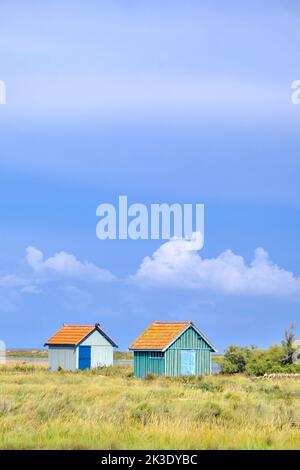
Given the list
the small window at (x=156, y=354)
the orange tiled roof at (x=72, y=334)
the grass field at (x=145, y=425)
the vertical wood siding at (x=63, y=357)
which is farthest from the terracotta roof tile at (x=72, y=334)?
the grass field at (x=145, y=425)

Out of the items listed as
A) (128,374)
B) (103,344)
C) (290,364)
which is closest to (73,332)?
(103,344)

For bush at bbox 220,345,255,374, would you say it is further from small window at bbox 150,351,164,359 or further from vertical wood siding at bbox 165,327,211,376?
small window at bbox 150,351,164,359

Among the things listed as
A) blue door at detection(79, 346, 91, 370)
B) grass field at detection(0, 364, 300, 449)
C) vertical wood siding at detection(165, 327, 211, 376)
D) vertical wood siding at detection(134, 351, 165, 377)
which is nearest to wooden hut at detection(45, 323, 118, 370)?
blue door at detection(79, 346, 91, 370)

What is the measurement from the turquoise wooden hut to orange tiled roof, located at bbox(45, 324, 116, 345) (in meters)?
6.18

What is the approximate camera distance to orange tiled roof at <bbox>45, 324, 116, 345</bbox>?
52.2 metres

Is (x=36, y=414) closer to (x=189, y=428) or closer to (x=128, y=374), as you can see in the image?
(x=189, y=428)

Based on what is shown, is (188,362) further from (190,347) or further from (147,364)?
(147,364)

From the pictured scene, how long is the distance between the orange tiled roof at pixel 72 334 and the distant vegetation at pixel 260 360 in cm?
857

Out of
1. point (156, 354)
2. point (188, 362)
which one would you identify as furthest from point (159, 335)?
point (188, 362)

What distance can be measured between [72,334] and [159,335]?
28.6 ft

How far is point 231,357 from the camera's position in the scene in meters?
52.8
